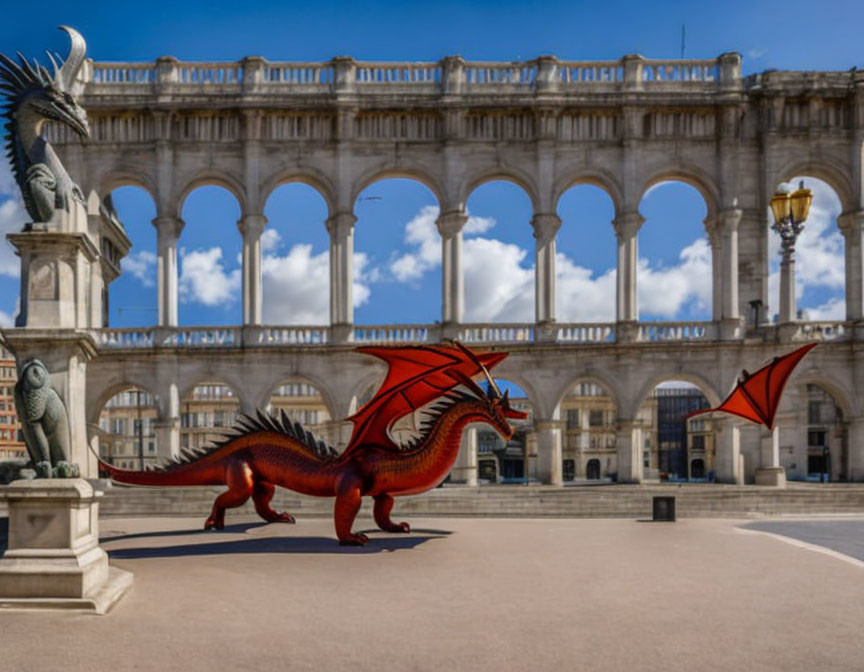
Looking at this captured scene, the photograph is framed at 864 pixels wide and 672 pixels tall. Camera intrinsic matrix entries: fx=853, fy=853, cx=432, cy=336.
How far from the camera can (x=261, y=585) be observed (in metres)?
10.8

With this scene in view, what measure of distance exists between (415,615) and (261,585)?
2.59 meters

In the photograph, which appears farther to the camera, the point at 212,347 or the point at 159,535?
the point at 212,347

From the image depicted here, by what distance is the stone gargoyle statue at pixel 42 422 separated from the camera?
9805 millimetres

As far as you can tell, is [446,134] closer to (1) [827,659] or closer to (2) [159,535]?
(2) [159,535]

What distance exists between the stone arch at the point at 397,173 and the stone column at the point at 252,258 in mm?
3738

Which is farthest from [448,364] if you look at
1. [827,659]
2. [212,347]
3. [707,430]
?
[707,430]

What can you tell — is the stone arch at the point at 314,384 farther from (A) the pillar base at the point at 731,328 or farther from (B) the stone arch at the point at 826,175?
(B) the stone arch at the point at 826,175

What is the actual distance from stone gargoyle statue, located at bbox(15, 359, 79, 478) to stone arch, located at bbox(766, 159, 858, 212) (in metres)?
28.8

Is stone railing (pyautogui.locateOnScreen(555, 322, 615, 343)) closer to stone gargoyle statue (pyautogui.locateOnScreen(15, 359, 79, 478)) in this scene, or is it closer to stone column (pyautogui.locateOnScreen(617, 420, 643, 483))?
stone column (pyautogui.locateOnScreen(617, 420, 643, 483))

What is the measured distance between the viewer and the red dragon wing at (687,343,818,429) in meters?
18.3

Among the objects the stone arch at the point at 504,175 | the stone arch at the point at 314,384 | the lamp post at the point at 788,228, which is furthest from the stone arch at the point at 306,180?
the lamp post at the point at 788,228

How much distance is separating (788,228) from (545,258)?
28.7 ft

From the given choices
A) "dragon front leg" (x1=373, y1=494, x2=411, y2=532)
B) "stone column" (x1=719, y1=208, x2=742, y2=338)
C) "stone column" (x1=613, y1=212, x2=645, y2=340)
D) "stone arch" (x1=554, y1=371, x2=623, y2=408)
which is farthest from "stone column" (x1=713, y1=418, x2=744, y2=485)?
"dragon front leg" (x1=373, y1=494, x2=411, y2=532)

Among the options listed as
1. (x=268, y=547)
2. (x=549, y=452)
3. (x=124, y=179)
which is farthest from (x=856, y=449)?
(x=124, y=179)
